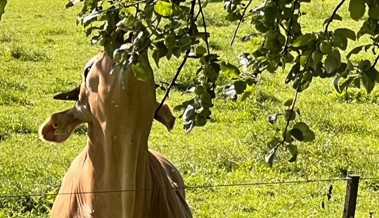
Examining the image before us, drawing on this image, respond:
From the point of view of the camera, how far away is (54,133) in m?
3.97

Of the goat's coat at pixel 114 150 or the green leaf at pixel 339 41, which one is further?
the goat's coat at pixel 114 150

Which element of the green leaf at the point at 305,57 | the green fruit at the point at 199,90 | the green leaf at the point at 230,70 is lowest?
the green fruit at the point at 199,90

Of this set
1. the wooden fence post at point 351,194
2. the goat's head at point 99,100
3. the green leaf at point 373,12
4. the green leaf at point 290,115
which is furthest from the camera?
the wooden fence post at point 351,194

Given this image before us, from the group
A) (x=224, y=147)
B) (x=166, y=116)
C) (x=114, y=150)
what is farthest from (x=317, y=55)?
(x=224, y=147)

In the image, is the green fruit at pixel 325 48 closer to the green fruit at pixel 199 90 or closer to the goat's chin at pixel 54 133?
the green fruit at pixel 199 90

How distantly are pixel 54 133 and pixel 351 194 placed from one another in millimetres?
1983

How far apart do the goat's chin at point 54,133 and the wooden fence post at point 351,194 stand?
1829mm

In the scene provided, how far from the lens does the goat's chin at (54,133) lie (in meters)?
3.90

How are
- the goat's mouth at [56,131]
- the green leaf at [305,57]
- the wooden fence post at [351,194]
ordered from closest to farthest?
the green leaf at [305,57]
the goat's mouth at [56,131]
the wooden fence post at [351,194]

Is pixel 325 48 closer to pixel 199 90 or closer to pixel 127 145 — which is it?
pixel 199 90

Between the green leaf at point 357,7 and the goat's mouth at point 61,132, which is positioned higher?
the green leaf at point 357,7

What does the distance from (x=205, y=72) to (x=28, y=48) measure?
10.1 metres

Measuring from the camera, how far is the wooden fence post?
16.6ft

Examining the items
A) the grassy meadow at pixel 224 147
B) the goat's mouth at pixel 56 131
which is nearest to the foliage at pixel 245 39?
the goat's mouth at pixel 56 131
